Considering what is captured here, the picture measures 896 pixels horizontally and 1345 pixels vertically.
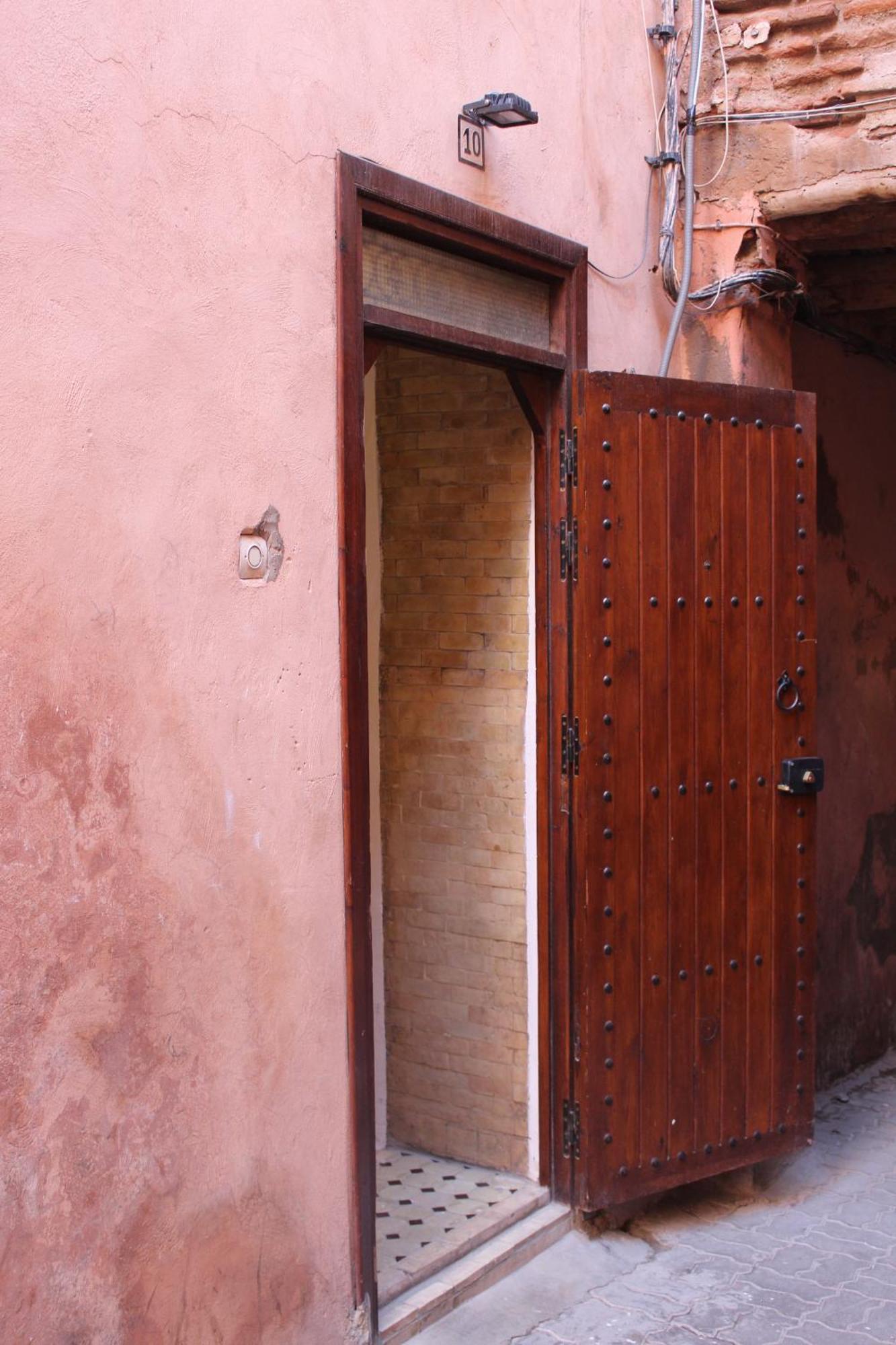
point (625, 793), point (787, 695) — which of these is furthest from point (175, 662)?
point (787, 695)

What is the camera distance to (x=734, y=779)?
14.0 feet

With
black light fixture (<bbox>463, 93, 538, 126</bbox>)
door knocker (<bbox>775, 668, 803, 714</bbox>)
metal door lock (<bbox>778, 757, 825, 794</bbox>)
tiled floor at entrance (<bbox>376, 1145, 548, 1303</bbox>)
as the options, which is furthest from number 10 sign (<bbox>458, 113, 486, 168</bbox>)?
tiled floor at entrance (<bbox>376, 1145, 548, 1303</bbox>)

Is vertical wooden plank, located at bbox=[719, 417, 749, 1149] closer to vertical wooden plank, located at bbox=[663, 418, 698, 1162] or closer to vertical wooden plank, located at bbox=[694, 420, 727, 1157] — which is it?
vertical wooden plank, located at bbox=[694, 420, 727, 1157]

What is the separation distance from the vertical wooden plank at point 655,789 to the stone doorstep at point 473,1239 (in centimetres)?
37

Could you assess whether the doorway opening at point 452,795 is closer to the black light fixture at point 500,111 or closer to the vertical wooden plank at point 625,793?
the vertical wooden plank at point 625,793

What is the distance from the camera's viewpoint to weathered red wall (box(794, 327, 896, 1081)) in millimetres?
5879

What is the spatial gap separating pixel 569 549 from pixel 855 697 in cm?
262

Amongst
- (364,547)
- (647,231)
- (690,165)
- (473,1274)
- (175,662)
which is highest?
(690,165)

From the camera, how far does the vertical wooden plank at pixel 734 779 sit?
4238mm

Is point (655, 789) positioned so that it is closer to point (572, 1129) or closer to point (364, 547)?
point (572, 1129)

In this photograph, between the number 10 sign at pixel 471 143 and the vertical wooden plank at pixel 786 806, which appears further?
the vertical wooden plank at pixel 786 806

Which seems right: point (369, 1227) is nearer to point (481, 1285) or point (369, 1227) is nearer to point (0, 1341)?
point (481, 1285)

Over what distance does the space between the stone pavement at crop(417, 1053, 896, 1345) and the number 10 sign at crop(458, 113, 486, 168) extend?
301cm

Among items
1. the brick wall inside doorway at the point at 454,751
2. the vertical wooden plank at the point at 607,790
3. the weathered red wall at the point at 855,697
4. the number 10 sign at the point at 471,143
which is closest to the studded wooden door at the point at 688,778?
the vertical wooden plank at the point at 607,790
